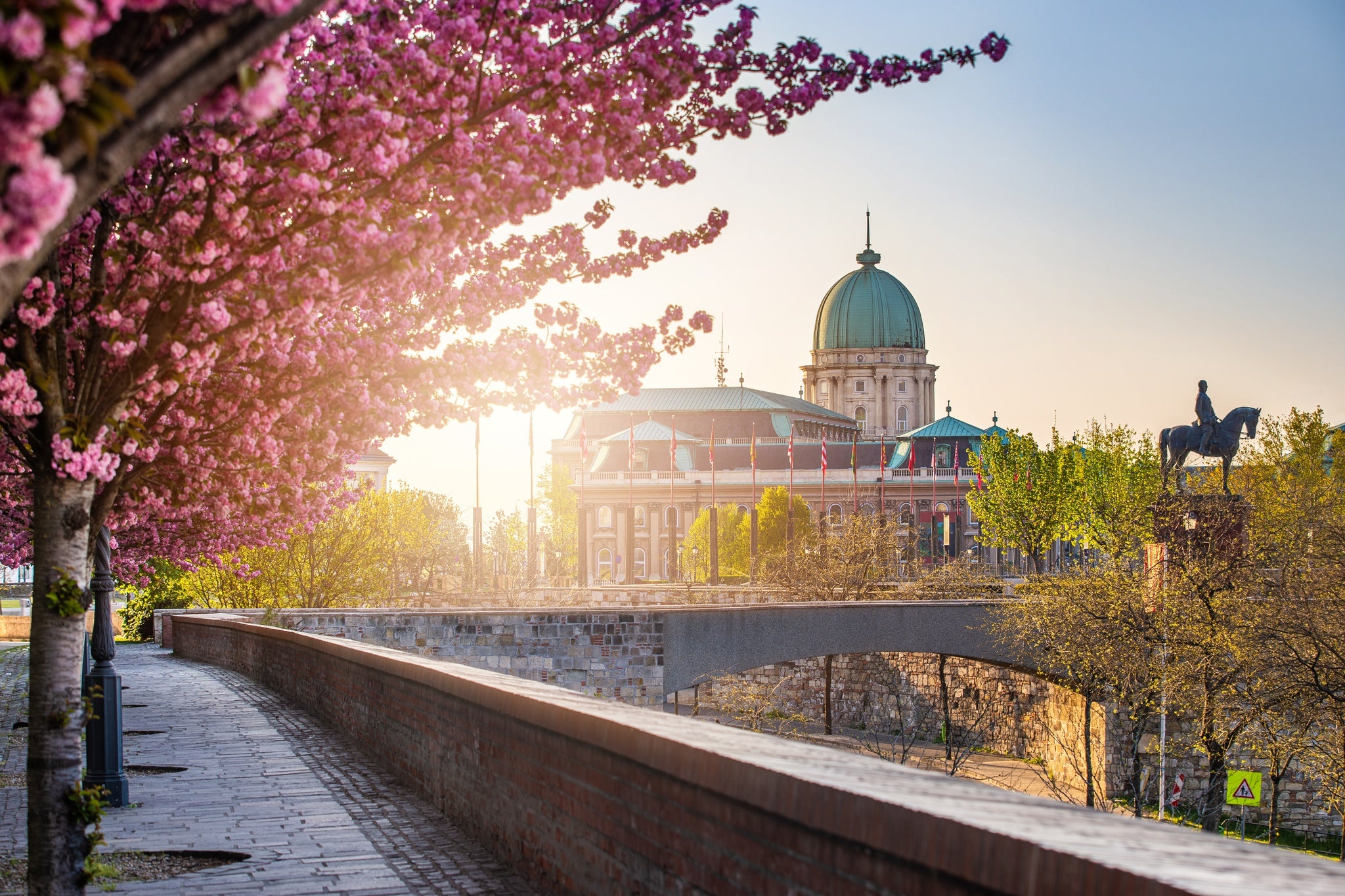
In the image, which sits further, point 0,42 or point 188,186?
point 188,186

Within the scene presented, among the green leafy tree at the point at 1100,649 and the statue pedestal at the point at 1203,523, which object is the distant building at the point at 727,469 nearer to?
the green leafy tree at the point at 1100,649

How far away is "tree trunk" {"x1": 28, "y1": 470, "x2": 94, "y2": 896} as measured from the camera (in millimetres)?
6977

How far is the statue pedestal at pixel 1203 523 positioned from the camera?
111ft

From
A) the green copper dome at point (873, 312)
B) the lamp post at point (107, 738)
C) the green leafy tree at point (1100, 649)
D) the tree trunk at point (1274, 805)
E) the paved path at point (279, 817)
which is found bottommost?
the tree trunk at point (1274, 805)

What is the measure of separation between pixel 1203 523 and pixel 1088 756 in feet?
27.5

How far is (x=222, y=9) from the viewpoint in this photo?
343cm

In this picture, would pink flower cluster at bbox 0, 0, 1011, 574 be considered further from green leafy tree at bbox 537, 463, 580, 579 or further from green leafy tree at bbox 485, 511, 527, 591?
green leafy tree at bbox 537, 463, 580, 579

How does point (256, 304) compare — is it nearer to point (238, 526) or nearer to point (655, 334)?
point (655, 334)

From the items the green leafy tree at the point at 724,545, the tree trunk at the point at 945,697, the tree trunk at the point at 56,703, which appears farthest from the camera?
the green leafy tree at the point at 724,545

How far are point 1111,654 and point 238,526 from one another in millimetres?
27941

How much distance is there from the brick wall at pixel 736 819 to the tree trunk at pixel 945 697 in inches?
1521

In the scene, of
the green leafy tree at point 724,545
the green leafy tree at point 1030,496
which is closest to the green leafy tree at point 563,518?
the green leafy tree at point 724,545

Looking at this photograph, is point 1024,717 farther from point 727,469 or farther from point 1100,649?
point 727,469

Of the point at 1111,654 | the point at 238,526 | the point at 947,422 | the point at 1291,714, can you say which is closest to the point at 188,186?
the point at 238,526
